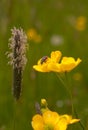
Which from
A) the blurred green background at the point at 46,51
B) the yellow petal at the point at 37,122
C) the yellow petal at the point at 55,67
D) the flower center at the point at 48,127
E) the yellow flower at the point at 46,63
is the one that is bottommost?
the flower center at the point at 48,127

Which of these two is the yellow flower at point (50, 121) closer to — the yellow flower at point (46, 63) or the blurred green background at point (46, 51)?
the yellow flower at point (46, 63)

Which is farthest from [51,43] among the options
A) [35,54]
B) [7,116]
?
[7,116]

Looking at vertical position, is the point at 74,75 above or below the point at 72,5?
below

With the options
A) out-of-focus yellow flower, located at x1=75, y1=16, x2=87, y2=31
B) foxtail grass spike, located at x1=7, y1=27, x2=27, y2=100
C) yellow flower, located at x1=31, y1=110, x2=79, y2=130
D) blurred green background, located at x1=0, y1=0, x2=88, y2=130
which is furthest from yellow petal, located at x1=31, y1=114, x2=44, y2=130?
out-of-focus yellow flower, located at x1=75, y1=16, x2=87, y2=31

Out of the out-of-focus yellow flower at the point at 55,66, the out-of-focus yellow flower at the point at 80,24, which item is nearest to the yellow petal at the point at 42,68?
the out-of-focus yellow flower at the point at 55,66

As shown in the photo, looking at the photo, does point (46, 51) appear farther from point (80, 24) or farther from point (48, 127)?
point (48, 127)

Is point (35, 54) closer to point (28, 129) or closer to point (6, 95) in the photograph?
point (6, 95)
